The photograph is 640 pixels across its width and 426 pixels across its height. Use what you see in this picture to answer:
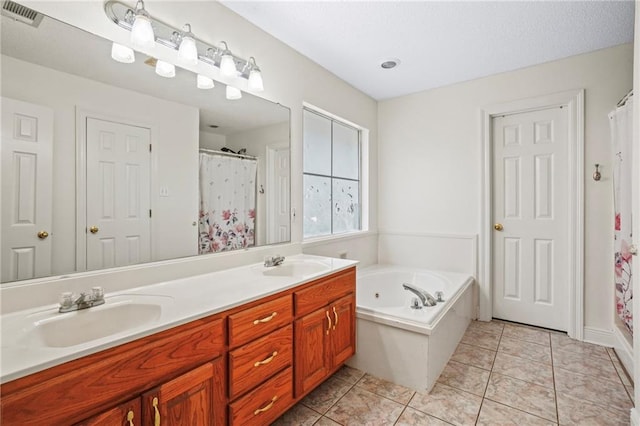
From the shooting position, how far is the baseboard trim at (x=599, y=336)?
238 centimetres

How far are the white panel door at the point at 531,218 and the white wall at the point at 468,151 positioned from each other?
0.62ft

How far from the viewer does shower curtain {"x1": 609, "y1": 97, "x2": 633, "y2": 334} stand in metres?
1.99

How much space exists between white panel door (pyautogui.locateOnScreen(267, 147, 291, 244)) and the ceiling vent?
1.28 m

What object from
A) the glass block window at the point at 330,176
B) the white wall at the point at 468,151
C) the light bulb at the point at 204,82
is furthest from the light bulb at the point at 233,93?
the white wall at the point at 468,151

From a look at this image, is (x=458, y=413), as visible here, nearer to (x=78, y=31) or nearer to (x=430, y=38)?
(x=430, y=38)

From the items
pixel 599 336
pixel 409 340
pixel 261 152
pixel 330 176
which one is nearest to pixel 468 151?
pixel 330 176

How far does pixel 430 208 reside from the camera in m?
3.27

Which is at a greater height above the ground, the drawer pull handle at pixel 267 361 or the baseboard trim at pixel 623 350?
the drawer pull handle at pixel 267 361

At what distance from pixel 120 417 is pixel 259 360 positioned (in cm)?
55

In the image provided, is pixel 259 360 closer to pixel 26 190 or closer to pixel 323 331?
pixel 323 331

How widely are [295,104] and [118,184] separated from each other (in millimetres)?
1443

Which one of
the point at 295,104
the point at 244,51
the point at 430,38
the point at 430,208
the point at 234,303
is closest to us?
the point at 234,303

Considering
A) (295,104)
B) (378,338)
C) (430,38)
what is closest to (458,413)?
(378,338)

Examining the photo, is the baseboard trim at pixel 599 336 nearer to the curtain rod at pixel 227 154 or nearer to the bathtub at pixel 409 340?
the bathtub at pixel 409 340
